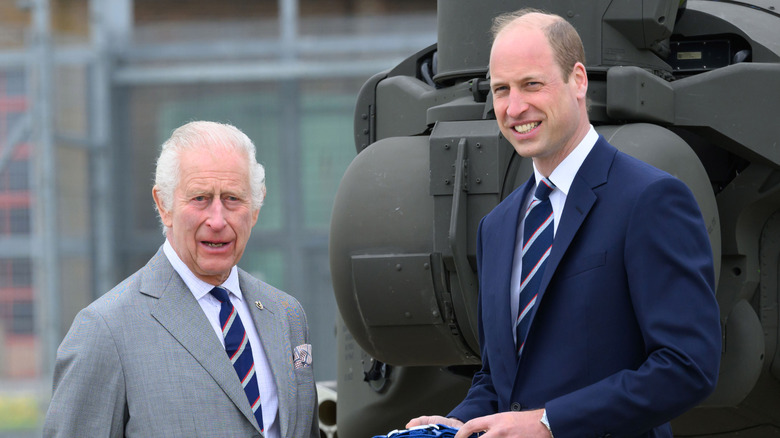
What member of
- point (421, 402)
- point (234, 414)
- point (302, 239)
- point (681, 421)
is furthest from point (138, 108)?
point (234, 414)

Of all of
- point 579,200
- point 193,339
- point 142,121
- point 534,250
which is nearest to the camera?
point 579,200

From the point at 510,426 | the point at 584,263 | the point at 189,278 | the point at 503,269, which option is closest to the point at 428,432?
the point at 510,426

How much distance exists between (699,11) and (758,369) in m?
1.59

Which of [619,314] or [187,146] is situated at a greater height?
[187,146]

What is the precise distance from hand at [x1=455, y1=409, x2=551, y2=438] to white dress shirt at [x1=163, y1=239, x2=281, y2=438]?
24.0 inches

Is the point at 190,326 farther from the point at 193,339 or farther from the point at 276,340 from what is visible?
the point at 276,340

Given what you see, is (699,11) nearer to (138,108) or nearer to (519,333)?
(519,333)

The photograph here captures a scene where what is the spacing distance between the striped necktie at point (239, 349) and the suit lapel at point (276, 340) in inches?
2.2

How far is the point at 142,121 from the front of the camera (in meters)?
13.3

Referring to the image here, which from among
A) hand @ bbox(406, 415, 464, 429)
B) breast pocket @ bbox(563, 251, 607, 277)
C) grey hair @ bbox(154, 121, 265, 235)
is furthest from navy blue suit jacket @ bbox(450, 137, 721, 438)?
grey hair @ bbox(154, 121, 265, 235)

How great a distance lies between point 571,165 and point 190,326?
1.05 m

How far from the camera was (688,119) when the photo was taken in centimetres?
496

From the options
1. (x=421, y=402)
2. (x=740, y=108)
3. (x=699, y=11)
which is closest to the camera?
(x=740, y=108)

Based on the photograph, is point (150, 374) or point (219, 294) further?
point (219, 294)
